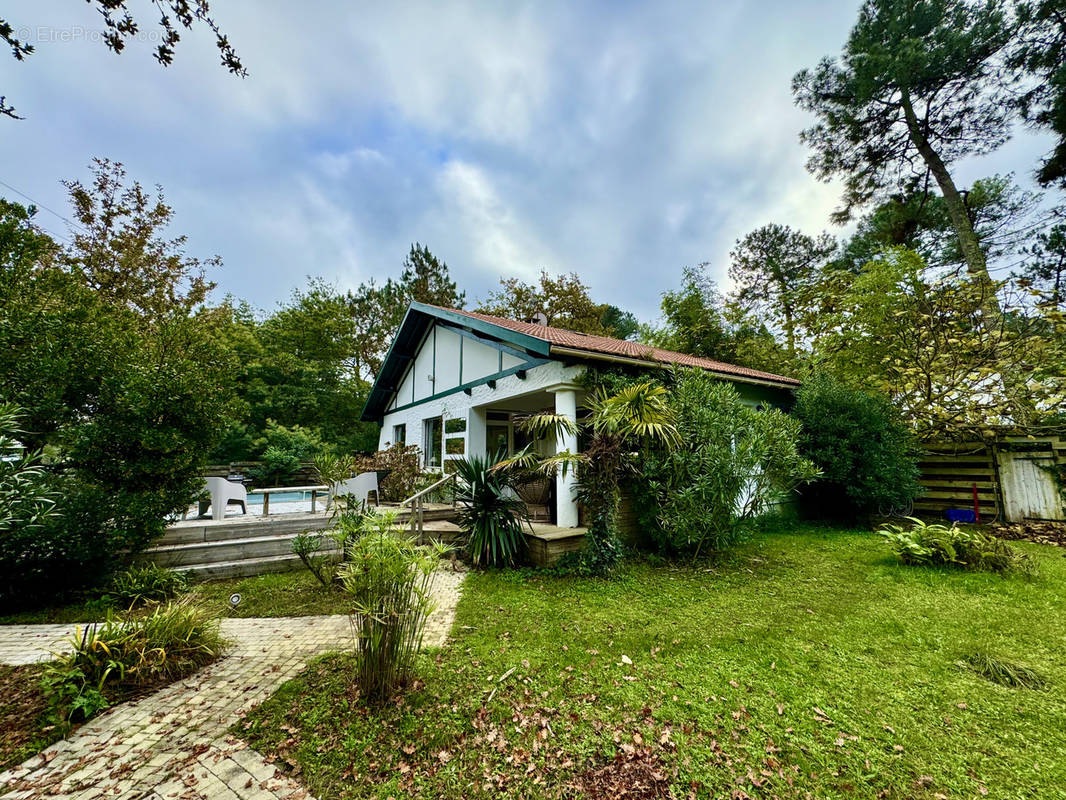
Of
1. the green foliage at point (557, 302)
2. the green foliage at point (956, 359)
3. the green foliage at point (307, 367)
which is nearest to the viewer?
the green foliage at point (956, 359)

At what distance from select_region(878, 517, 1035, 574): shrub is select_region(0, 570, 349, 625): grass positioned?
736 centimetres

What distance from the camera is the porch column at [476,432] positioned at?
8.90m

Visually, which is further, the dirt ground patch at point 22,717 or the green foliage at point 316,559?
the green foliage at point 316,559

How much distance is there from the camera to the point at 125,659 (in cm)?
279

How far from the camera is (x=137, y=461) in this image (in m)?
4.59

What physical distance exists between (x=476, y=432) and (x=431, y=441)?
8.18 ft

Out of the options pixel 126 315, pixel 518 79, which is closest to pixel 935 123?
pixel 518 79

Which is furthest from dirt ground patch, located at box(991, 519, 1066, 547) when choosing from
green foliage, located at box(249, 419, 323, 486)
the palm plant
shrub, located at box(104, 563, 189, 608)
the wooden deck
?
green foliage, located at box(249, 419, 323, 486)

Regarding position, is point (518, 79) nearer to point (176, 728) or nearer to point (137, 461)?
point (137, 461)

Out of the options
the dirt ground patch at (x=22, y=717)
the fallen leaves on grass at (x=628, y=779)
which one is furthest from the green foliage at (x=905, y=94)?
the dirt ground patch at (x=22, y=717)

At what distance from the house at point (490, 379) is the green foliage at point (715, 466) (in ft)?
3.76

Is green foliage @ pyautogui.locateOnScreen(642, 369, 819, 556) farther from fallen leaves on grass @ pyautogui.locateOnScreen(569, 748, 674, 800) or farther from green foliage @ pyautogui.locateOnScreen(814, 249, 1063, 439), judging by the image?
green foliage @ pyautogui.locateOnScreen(814, 249, 1063, 439)

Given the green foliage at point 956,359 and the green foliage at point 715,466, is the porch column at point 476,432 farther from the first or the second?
the green foliage at point 956,359

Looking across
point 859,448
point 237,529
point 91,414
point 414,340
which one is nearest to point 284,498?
point 414,340
